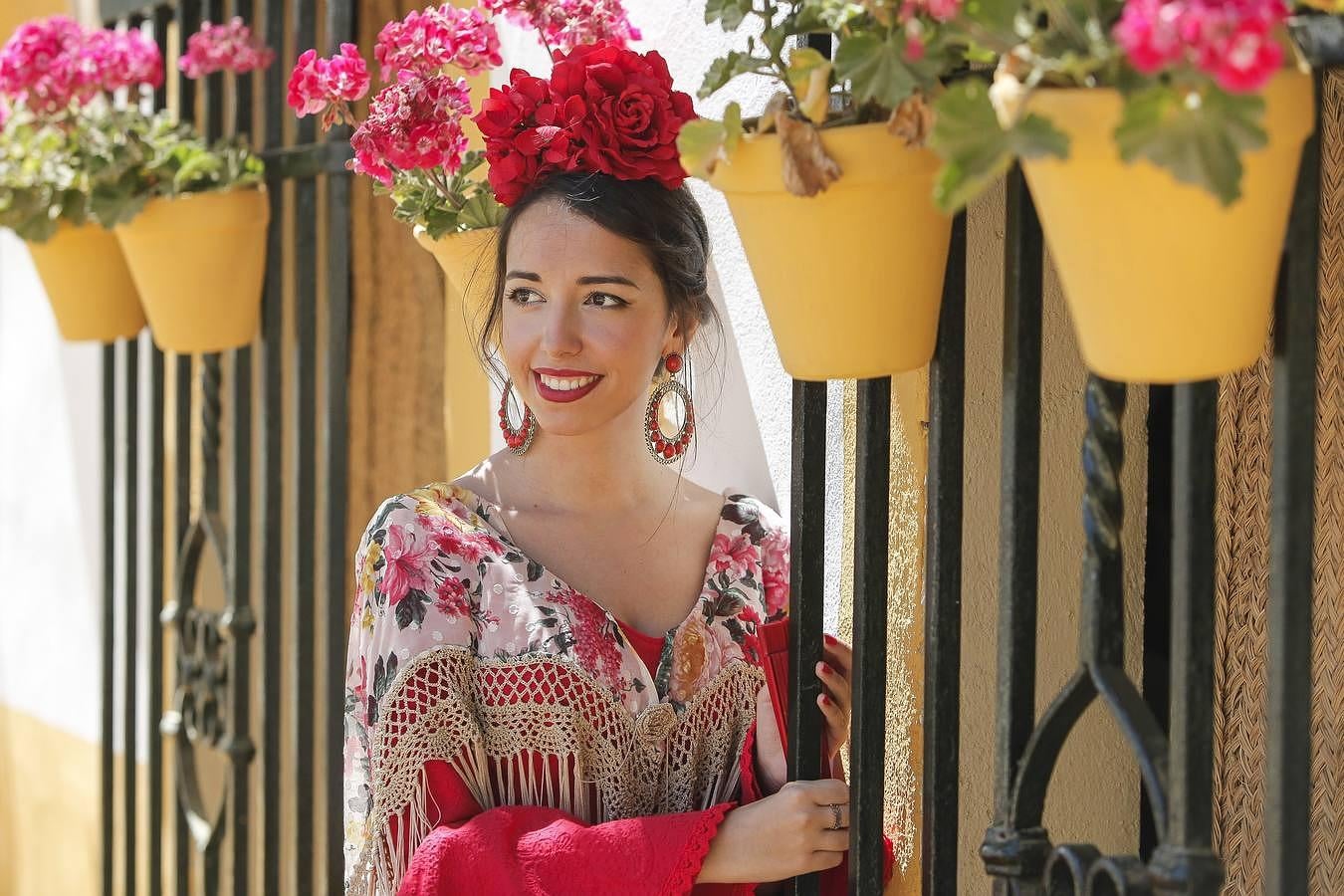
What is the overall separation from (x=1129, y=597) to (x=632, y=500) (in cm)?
68

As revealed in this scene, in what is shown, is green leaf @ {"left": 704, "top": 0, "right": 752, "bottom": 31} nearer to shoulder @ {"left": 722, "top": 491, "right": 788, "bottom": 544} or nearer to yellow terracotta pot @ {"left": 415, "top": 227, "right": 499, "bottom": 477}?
shoulder @ {"left": 722, "top": 491, "right": 788, "bottom": 544}

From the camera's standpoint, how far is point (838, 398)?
2125 millimetres

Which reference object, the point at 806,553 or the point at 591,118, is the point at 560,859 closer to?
the point at 806,553

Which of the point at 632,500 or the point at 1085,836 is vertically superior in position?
the point at 632,500

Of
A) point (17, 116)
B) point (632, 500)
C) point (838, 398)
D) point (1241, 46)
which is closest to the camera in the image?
point (1241, 46)

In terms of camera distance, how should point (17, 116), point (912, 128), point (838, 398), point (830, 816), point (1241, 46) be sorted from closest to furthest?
1. point (1241, 46)
2. point (912, 128)
3. point (830, 816)
4. point (838, 398)
5. point (17, 116)

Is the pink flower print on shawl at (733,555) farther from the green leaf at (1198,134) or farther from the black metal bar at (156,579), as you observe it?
the black metal bar at (156,579)

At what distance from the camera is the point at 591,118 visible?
202cm

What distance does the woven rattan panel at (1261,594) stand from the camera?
1.85 meters

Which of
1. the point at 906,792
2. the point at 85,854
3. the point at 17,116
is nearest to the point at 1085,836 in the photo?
the point at 906,792

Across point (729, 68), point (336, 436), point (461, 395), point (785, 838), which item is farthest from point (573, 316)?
point (461, 395)

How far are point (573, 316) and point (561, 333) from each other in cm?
4

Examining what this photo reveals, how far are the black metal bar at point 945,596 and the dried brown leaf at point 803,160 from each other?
0.78 feet

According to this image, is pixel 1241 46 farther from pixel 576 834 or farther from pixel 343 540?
pixel 343 540
